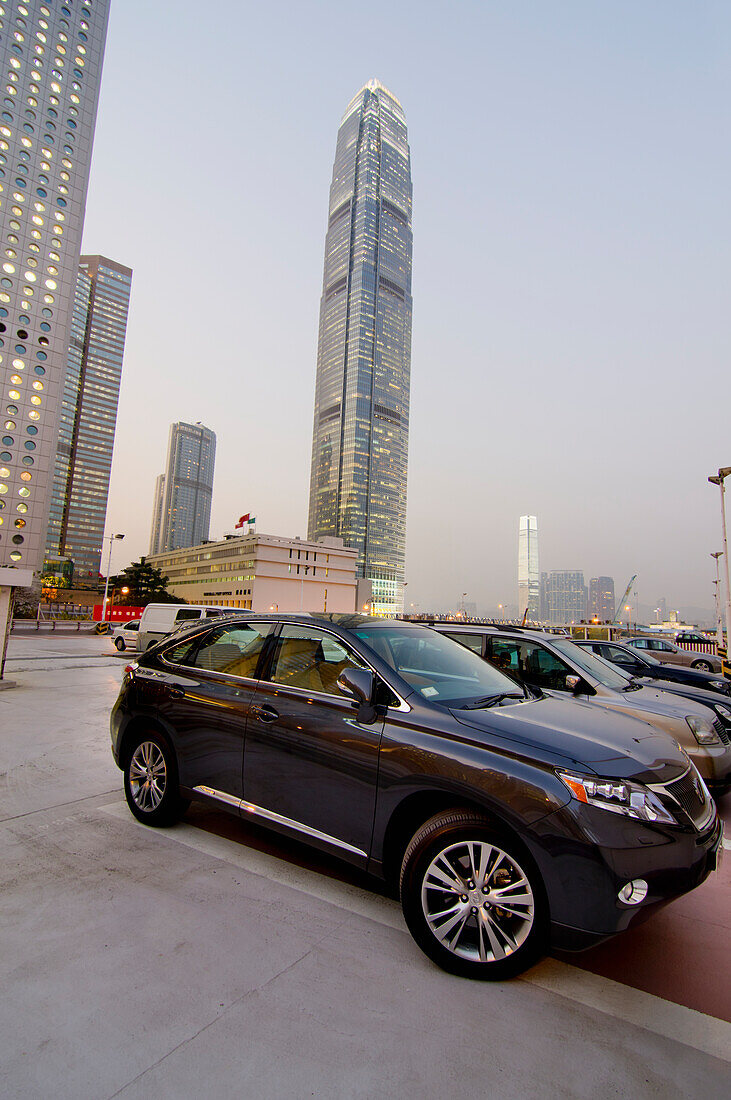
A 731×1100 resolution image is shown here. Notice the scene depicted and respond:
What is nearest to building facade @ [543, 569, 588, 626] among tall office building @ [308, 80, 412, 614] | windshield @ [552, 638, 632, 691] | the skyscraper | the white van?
tall office building @ [308, 80, 412, 614]

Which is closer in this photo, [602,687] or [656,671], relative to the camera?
[602,687]

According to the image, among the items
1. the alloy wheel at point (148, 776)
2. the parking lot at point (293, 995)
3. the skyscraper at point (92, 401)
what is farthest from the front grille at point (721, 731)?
the skyscraper at point (92, 401)

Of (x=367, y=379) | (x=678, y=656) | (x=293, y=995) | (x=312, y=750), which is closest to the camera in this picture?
(x=293, y=995)

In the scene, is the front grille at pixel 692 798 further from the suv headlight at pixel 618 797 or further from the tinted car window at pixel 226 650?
the tinted car window at pixel 226 650

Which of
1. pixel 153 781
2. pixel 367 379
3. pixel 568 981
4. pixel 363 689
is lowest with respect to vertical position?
pixel 568 981

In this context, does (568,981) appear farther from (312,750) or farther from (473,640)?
(473,640)

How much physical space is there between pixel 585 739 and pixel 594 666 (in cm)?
372

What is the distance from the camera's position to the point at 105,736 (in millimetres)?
6488

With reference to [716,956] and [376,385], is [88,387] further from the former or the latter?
[716,956]

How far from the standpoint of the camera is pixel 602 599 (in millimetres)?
191375

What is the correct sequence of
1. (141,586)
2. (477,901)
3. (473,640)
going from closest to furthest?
(477,901) → (473,640) → (141,586)

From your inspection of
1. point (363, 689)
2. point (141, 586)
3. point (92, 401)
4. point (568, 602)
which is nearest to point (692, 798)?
point (363, 689)

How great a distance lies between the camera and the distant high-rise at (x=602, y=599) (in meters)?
185

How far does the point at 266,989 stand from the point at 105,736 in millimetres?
5270
